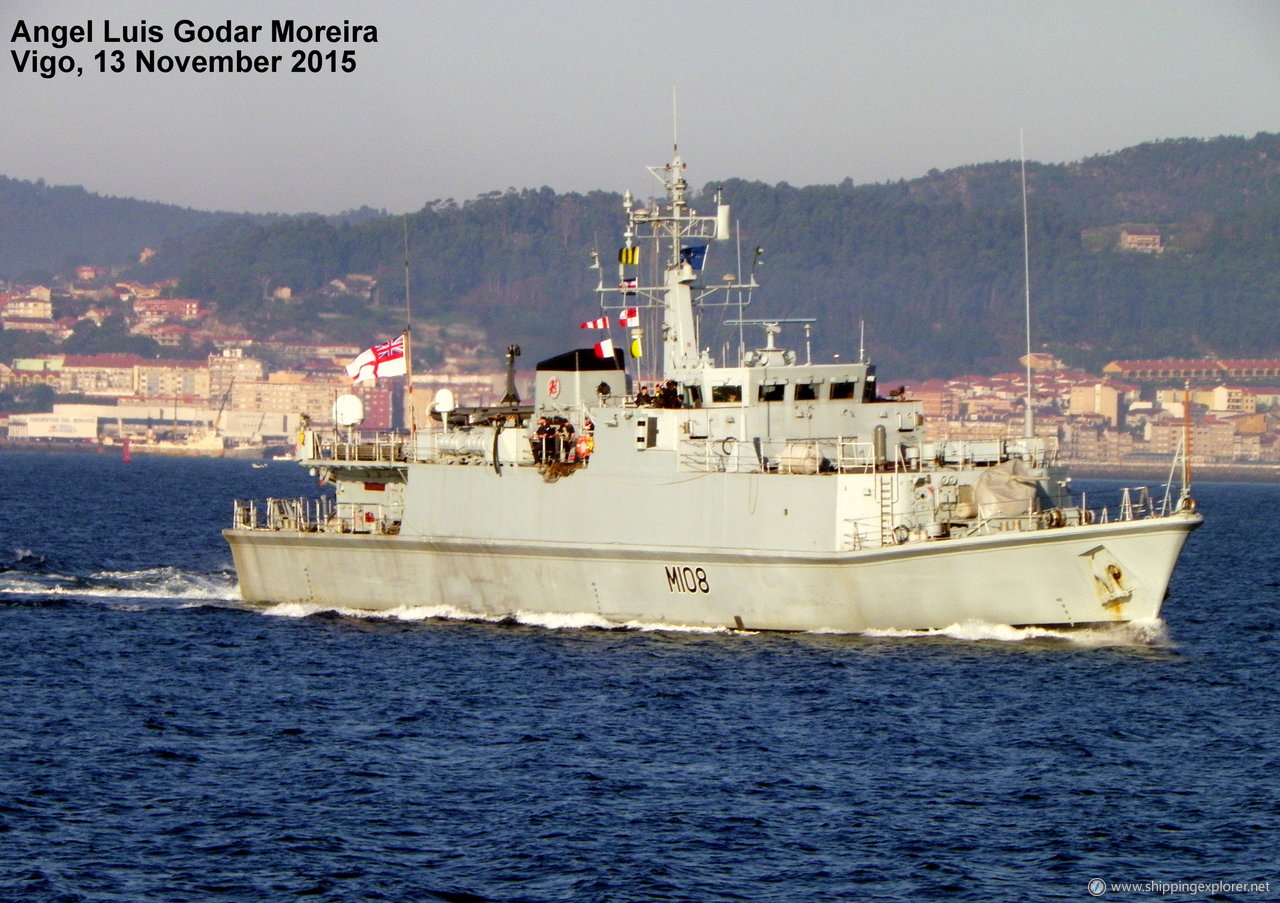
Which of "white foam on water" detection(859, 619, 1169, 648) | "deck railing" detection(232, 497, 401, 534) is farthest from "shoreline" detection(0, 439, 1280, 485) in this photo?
"white foam on water" detection(859, 619, 1169, 648)

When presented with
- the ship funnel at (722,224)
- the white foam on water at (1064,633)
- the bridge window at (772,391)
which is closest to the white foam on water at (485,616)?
the white foam on water at (1064,633)

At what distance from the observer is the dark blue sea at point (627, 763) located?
18.1m

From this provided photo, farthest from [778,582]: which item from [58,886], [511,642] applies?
[58,886]

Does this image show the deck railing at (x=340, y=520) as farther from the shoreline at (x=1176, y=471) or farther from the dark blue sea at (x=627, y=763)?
the shoreline at (x=1176, y=471)

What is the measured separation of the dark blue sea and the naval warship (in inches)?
30.4

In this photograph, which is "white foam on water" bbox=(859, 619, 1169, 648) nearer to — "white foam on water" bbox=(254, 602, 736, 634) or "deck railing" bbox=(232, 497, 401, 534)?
"white foam on water" bbox=(254, 602, 736, 634)

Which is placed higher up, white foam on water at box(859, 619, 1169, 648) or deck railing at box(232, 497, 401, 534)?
deck railing at box(232, 497, 401, 534)

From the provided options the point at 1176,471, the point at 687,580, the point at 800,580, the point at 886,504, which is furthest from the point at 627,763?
the point at 1176,471

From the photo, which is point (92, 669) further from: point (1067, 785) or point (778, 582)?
point (1067, 785)

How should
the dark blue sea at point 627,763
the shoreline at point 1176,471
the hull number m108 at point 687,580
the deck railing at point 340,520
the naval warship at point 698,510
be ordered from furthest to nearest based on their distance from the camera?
the shoreline at point 1176,471 → the deck railing at point 340,520 → the hull number m108 at point 687,580 → the naval warship at point 698,510 → the dark blue sea at point 627,763

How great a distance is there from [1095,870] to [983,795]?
2670 mm

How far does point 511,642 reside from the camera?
1204 inches

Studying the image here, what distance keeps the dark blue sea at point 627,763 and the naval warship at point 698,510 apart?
771mm

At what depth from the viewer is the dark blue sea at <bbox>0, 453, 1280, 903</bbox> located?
18109 millimetres
